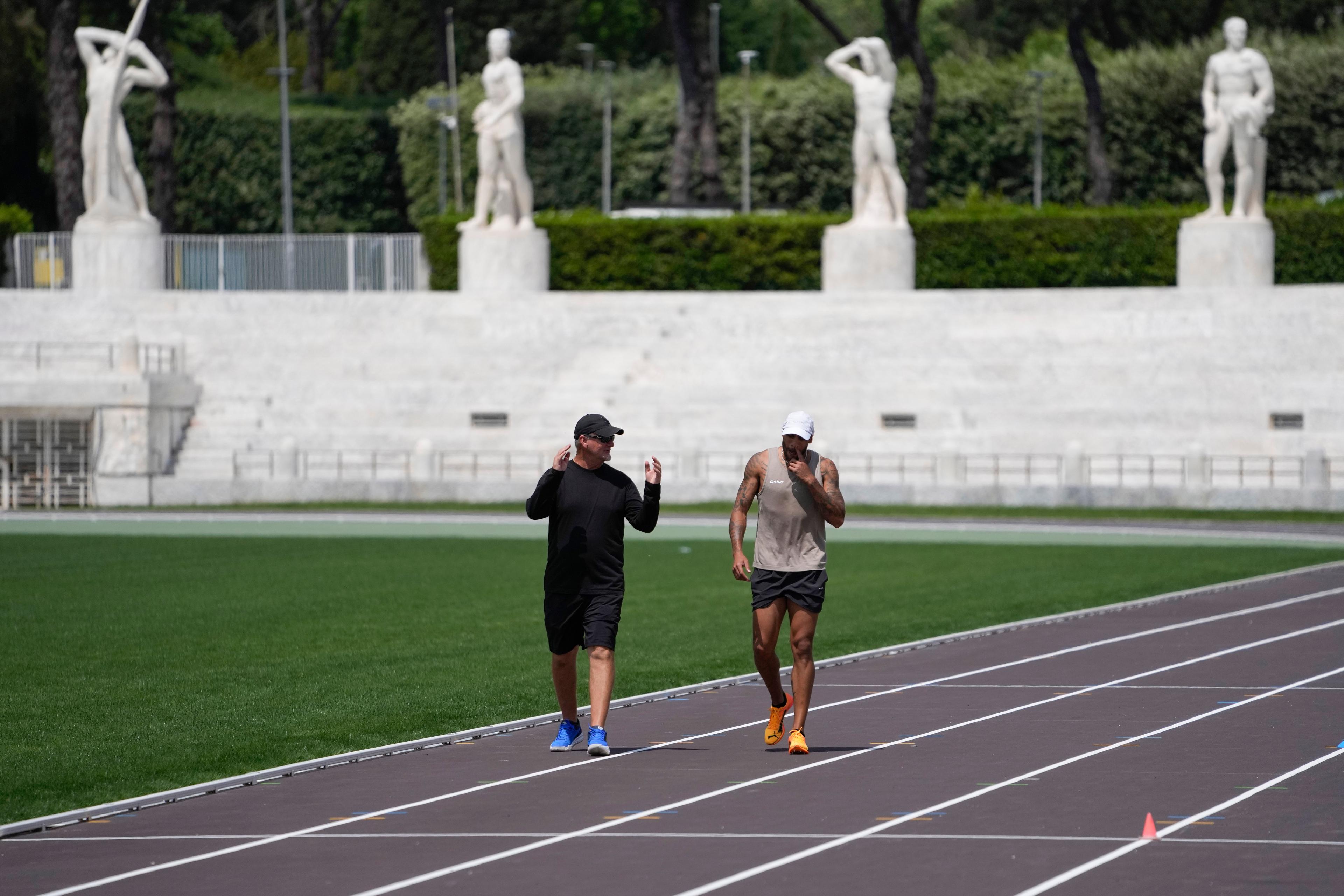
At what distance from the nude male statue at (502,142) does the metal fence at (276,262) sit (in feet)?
11.7

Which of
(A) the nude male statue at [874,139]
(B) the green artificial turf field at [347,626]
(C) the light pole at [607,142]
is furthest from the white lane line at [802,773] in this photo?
(C) the light pole at [607,142]

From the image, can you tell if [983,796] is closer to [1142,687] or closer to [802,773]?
[802,773]

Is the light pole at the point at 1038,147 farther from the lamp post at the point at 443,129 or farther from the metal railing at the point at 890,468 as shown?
the metal railing at the point at 890,468

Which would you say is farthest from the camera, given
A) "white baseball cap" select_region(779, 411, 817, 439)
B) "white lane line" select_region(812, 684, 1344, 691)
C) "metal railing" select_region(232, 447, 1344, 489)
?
"metal railing" select_region(232, 447, 1344, 489)

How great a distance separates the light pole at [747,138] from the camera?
187ft

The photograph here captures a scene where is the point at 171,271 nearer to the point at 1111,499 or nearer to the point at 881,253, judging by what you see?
the point at 881,253

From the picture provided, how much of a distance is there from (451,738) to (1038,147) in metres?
47.2

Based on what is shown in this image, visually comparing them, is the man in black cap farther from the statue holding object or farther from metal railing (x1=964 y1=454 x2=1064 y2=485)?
the statue holding object

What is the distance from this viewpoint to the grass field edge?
914cm

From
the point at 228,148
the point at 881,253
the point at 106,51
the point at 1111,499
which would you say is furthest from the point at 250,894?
Answer: the point at 228,148

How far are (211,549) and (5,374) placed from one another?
1412 cm

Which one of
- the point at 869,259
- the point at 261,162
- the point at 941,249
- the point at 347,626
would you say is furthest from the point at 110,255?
the point at 347,626

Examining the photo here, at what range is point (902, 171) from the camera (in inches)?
2315

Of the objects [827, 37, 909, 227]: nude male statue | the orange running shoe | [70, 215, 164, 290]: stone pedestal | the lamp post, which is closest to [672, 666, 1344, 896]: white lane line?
the orange running shoe
